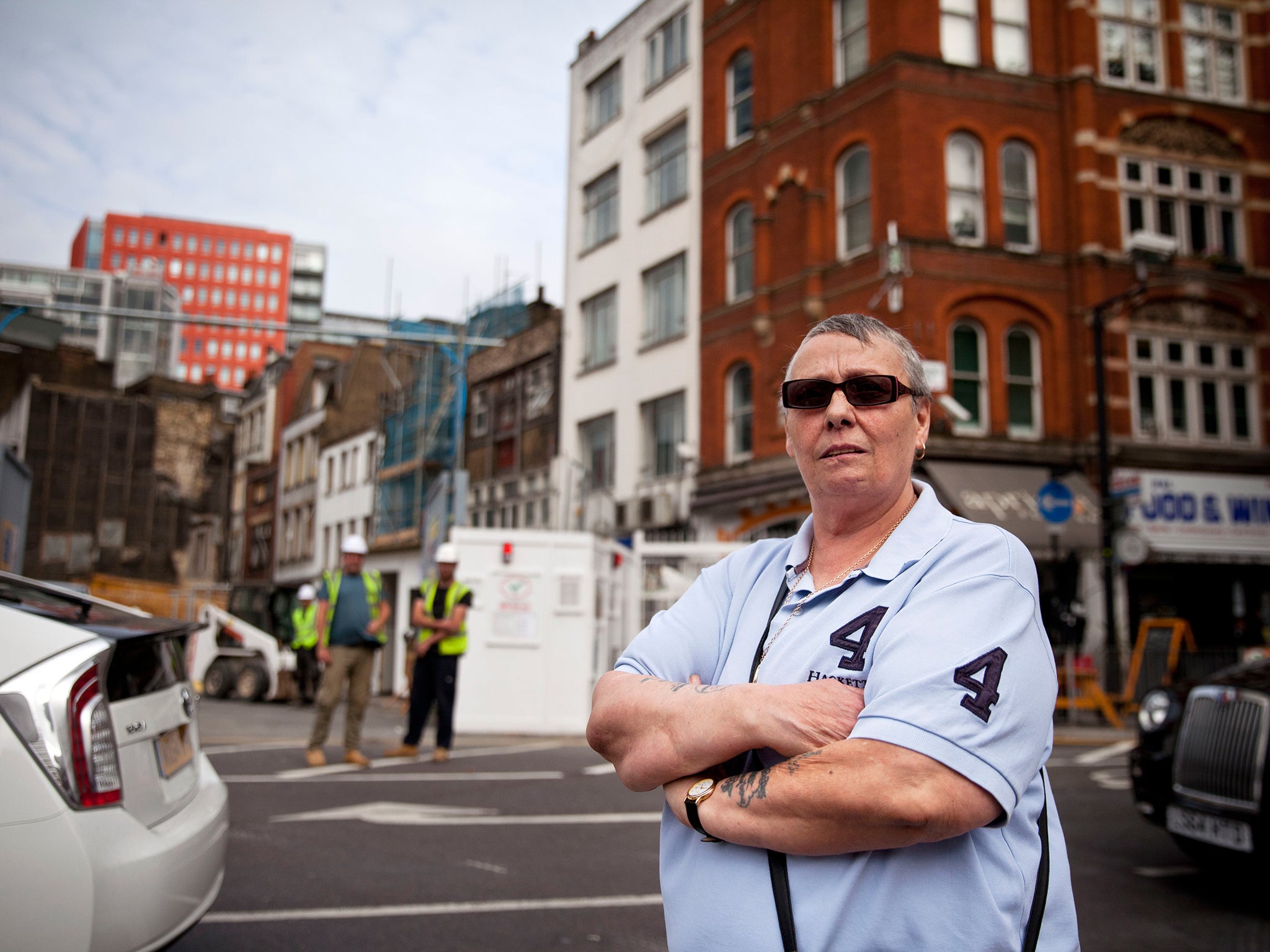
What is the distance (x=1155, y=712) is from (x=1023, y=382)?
1452 centimetres

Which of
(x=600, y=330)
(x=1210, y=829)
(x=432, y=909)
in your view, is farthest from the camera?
(x=600, y=330)

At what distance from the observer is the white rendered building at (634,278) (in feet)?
81.9

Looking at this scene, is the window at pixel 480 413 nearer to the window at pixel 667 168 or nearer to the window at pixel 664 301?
the window at pixel 664 301

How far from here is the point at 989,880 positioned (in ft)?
5.47

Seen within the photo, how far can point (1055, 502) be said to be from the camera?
674 inches

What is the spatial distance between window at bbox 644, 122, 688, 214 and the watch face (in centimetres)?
2476

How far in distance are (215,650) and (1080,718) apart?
57.9ft

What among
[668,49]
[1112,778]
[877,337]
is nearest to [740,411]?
[668,49]

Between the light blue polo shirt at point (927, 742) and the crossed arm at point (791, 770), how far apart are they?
0.04 meters

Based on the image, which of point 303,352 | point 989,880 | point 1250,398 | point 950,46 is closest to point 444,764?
point 989,880

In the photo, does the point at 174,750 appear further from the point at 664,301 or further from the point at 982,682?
the point at 664,301

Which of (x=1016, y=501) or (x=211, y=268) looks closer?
(x=1016, y=501)

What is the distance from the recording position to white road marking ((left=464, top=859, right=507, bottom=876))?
5.66 m

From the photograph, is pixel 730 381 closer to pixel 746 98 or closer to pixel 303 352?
pixel 746 98
